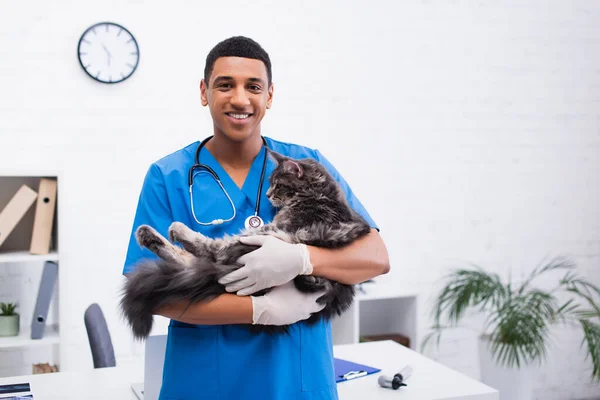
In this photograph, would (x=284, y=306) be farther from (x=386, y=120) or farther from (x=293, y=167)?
(x=386, y=120)

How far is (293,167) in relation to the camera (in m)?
1.53

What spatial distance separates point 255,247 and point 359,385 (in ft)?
3.16

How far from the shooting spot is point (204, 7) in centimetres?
348

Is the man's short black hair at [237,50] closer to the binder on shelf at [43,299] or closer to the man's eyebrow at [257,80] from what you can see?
the man's eyebrow at [257,80]

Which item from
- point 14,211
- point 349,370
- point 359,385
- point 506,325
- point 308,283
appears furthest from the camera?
point 506,325

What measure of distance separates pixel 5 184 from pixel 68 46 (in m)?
0.75

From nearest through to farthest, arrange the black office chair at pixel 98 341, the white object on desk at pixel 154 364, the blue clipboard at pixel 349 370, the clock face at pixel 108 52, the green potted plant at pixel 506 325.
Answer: the white object on desk at pixel 154 364 < the blue clipboard at pixel 349 370 < the black office chair at pixel 98 341 < the clock face at pixel 108 52 < the green potted plant at pixel 506 325

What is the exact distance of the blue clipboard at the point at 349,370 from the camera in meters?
2.23

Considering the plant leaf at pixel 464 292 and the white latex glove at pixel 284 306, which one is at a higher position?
the white latex glove at pixel 284 306

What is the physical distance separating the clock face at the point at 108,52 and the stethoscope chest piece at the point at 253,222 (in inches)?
80.5

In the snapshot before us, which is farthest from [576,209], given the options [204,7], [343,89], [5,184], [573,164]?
[5,184]

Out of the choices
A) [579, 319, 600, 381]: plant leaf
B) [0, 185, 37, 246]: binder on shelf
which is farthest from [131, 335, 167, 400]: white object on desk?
[579, 319, 600, 381]: plant leaf

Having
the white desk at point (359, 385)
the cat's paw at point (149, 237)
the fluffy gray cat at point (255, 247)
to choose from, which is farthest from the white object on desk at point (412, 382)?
the cat's paw at point (149, 237)

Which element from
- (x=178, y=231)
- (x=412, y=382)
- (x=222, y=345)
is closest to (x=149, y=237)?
(x=178, y=231)
